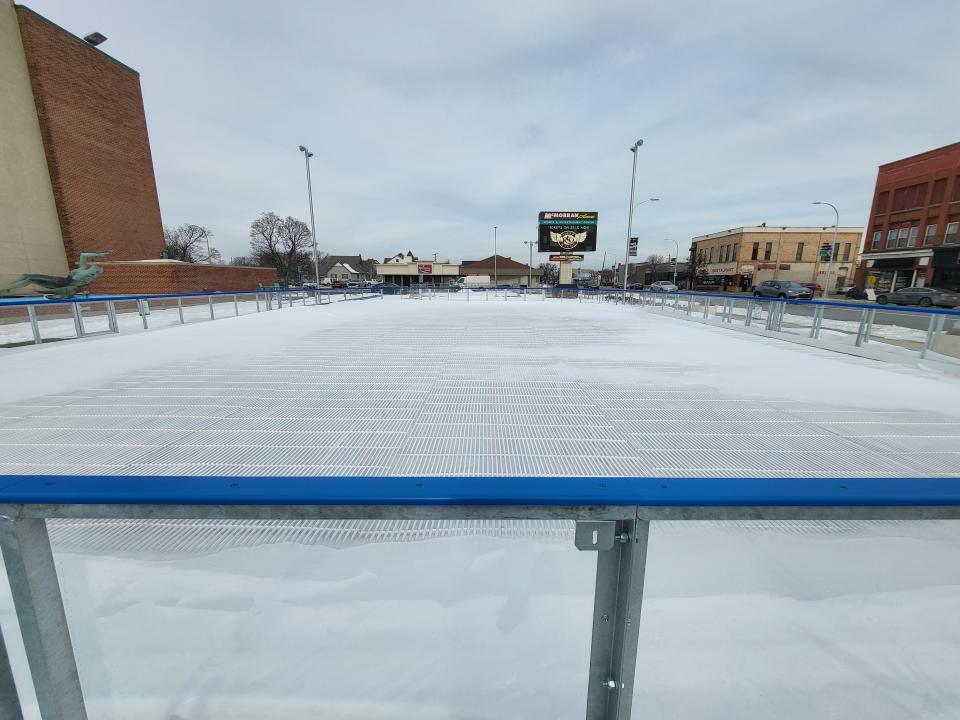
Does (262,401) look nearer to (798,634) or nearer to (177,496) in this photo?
(177,496)

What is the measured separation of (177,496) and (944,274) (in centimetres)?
4568

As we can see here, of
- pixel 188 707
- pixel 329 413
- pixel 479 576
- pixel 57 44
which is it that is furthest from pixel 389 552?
pixel 57 44

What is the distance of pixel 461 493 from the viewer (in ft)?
3.31

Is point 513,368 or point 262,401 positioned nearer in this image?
point 262,401

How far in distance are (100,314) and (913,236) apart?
51.2 metres

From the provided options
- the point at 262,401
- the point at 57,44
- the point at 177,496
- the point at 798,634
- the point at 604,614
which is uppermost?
the point at 57,44

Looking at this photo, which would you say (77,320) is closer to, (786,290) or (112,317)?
(112,317)

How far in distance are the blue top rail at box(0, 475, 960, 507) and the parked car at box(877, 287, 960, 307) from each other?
30706 mm

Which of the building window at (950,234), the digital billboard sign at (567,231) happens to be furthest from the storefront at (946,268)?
the digital billboard sign at (567,231)

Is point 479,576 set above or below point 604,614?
below

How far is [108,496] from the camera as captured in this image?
3.20 ft

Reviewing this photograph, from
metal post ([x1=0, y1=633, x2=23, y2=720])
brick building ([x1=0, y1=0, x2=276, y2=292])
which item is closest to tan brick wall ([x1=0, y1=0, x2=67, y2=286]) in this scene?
brick building ([x1=0, y1=0, x2=276, y2=292])

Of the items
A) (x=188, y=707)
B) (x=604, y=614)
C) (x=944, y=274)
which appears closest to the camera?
(x=604, y=614)

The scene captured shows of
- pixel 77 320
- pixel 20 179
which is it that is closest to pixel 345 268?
pixel 20 179
